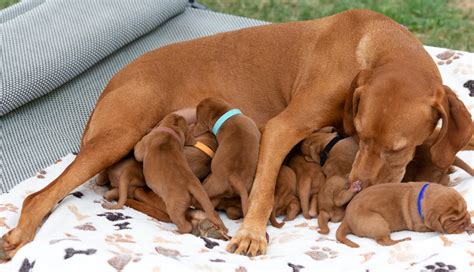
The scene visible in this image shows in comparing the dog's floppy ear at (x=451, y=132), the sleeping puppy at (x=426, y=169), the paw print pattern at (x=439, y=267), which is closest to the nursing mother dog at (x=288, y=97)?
the dog's floppy ear at (x=451, y=132)

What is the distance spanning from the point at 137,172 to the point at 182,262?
121cm

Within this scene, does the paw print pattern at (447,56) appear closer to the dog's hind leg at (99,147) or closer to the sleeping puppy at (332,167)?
the sleeping puppy at (332,167)

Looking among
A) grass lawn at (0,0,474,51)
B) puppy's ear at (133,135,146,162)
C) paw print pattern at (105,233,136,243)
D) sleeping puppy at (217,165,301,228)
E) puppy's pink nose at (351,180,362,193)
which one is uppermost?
puppy's ear at (133,135,146,162)

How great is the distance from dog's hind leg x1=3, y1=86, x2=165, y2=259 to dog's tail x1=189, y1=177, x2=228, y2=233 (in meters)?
0.68

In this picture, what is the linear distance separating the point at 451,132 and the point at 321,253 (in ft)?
3.29

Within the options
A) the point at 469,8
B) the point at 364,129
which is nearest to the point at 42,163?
the point at 364,129

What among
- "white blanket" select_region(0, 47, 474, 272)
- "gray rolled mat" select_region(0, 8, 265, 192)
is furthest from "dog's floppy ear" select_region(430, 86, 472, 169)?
"gray rolled mat" select_region(0, 8, 265, 192)

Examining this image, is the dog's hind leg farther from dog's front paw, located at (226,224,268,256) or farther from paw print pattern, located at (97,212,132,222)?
dog's front paw, located at (226,224,268,256)

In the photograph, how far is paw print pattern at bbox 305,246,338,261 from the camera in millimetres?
4016

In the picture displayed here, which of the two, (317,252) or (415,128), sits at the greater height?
(415,128)

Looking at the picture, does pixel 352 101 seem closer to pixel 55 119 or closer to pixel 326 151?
pixel 326 151

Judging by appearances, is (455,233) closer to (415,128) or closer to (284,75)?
(415,128)

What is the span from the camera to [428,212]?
402cm

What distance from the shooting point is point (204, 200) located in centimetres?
432
